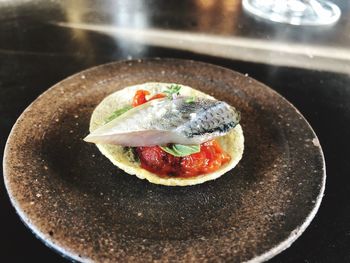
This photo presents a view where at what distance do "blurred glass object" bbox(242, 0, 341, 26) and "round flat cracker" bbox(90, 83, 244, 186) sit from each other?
1532mm

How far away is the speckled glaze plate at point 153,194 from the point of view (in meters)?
1.40

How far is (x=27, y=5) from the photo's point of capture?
3115mm

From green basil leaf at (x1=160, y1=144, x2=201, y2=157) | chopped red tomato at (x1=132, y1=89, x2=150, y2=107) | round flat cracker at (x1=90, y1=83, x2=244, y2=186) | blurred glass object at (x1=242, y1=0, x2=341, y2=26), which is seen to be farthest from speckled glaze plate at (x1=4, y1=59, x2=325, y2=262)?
blurred glass object at (x1=242, y1=0, x2=341, y2=26)

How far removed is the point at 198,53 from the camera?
2773 mm

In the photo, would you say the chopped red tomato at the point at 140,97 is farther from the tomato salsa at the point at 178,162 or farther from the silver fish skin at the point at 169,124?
the tomato salsa at the point at 178,162

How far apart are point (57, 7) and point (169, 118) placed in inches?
75.6

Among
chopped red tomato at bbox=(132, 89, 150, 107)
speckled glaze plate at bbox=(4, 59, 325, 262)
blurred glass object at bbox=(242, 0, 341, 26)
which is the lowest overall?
speckled glaze plate at bbox=(4, 59, 325, 262)

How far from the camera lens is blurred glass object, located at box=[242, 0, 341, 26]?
3275 millimetres

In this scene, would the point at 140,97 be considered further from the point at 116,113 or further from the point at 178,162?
the point at 178,162

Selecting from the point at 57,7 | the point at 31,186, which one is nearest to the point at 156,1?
the point at 57,7

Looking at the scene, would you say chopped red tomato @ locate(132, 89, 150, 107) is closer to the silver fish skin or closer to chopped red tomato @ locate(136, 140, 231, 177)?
the silver fish skin

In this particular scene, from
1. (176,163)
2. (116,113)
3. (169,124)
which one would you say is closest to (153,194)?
(176,163)

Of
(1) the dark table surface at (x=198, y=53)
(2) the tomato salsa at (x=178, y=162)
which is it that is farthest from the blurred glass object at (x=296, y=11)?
(2) the tomato salsa at (x=178, y=162)

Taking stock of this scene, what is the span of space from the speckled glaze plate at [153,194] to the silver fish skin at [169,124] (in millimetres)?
158
